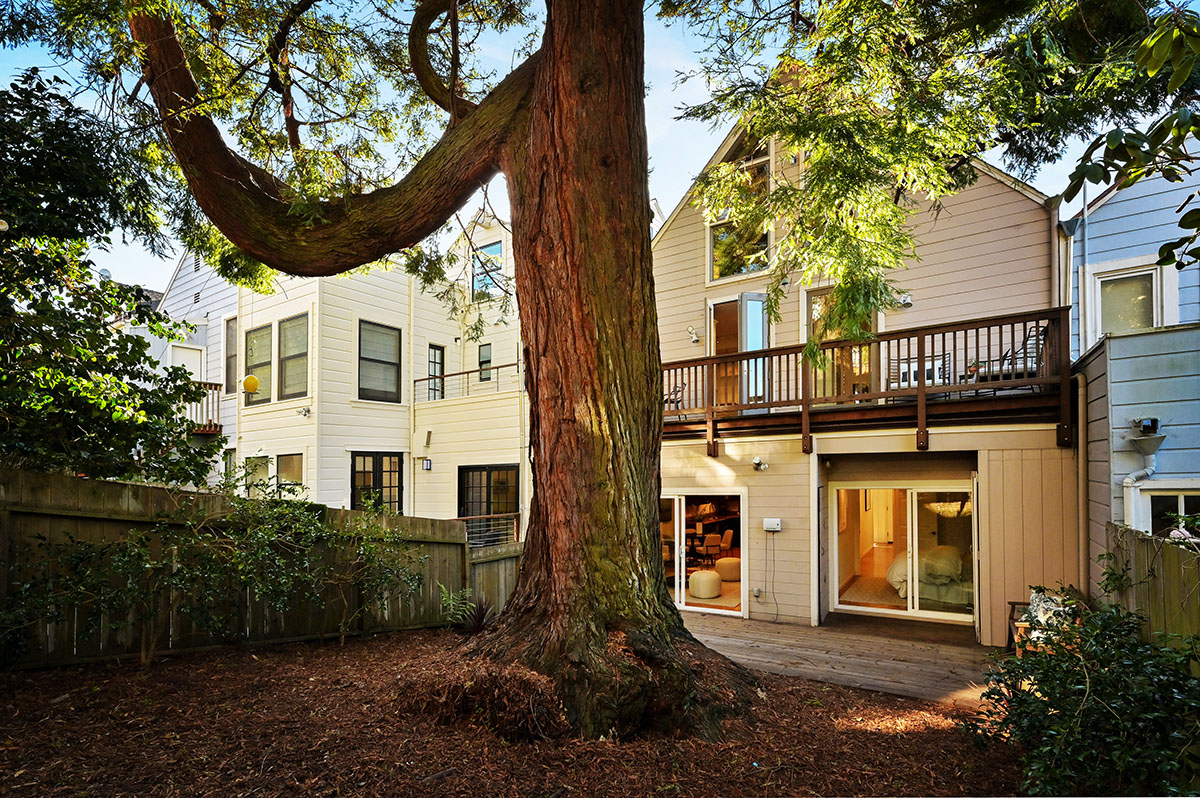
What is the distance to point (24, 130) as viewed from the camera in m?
3.93

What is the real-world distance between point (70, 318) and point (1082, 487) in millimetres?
8984

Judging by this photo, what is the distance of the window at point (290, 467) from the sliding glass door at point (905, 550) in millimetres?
9365

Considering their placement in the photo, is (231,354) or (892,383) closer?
(892,383)

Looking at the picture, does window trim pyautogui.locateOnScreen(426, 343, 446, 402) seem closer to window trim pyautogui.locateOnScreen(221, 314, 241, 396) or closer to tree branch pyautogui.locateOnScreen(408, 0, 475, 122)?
window trim pyautogui.locateOnScreen(221, 314, 241, 396)

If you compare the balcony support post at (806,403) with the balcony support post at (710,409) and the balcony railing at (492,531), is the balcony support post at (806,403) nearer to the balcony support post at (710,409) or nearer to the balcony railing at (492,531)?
the balcony support post at (710,409)

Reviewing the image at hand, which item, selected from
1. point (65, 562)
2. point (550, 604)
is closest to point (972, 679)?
point (550, 604)

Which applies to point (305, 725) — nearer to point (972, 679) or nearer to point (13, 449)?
point (13, 449)

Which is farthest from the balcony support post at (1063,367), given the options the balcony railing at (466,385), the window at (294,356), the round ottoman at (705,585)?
the window at (294,356)

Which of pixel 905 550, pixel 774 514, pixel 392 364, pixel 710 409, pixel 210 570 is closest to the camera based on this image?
pixel 210 570

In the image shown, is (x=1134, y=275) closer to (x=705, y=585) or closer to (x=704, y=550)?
(x=704, y=550)

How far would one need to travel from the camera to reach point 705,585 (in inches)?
Answer: 385

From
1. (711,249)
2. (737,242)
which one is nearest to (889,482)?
(737,242)

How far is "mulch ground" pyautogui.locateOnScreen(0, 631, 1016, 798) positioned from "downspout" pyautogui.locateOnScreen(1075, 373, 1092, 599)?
398cm

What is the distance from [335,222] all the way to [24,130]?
1.79 meters
